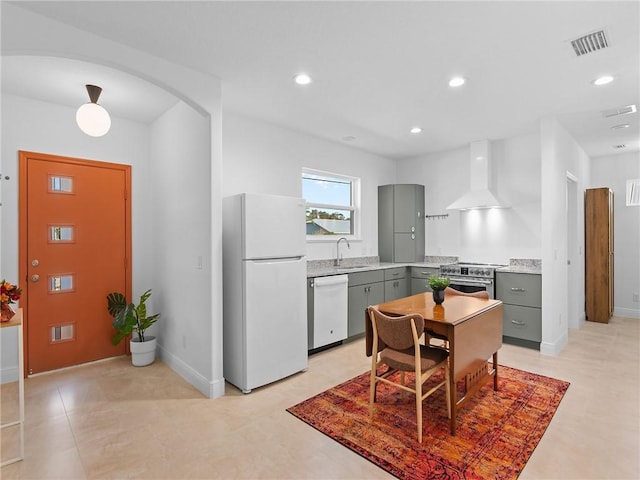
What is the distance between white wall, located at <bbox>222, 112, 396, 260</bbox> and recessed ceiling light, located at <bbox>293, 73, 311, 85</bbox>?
1086 mm

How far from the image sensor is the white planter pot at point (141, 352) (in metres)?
3.59

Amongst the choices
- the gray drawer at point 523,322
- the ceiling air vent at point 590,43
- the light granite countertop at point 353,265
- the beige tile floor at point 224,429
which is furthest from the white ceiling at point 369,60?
the beige tile floor at point 224,429

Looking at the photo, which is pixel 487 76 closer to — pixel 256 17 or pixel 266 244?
pixel 256 17

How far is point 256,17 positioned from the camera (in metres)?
2.12

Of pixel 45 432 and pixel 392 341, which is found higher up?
pixel 392 341

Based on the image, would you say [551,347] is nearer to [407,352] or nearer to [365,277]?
[365,277]

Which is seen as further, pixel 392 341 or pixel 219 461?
pixel 392 341

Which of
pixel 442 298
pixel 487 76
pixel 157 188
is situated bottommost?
pixel 442 298

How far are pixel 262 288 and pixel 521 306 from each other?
3.06 m

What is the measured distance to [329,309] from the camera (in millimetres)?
3953

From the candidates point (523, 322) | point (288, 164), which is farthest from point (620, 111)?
point (288, 164)

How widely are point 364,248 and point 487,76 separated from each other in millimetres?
3010

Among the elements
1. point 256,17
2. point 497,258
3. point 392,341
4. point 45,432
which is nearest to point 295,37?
point 256,17

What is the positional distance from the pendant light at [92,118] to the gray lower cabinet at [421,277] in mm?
4086
